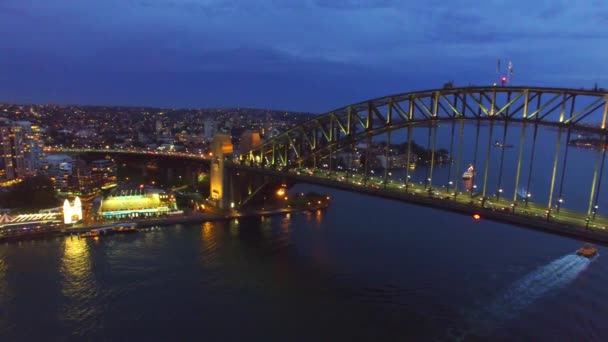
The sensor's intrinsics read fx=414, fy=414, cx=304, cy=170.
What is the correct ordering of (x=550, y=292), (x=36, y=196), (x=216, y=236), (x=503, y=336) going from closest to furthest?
(x=503, y=336) < (x=550, y=292) < (x=216, y=236) < (x=36, y=196)

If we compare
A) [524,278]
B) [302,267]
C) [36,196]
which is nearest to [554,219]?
[524,278]

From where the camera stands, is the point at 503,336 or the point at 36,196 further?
the point at 36,196

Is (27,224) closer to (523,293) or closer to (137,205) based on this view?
(137,205)

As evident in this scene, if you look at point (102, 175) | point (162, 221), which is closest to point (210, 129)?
point (102, 175)

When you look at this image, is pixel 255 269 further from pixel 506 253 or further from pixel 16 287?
pixel 506 253

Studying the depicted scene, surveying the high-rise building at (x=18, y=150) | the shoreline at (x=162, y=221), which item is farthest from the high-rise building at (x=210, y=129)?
the shoreline at (x=162, y=221)
